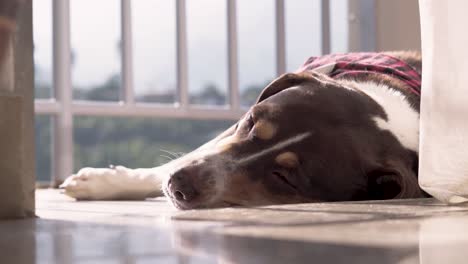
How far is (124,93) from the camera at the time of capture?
13.4 ft

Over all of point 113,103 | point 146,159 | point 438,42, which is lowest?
point 146,159

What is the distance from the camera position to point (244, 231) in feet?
3.44

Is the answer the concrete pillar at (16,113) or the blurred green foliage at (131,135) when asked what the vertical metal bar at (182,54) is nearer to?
the blurred green foliage at (131,135)

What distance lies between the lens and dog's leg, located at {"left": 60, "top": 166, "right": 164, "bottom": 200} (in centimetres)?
238

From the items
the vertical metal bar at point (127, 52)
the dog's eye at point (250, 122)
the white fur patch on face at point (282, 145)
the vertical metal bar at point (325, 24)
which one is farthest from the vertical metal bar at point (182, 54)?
the white fur patch on face at point (282, 145)

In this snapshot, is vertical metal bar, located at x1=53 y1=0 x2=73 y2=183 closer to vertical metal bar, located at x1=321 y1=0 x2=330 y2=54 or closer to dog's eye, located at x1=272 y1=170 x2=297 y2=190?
vertical metal bar, located at x1=321 y1=0 x2=330 y2=54

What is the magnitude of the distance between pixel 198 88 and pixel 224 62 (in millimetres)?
234

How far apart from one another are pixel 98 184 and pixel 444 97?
4.16 feet

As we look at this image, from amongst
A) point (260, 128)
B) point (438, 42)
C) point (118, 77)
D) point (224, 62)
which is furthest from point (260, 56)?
point (438, 42)

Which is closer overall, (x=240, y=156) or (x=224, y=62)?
(x=240, y=156)

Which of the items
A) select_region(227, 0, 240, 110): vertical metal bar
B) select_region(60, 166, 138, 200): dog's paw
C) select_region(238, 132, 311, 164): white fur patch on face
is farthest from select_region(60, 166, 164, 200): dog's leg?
select_region(227, 0, 240, 110): vertical metal bar

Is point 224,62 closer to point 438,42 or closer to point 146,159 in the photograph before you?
point 146,159

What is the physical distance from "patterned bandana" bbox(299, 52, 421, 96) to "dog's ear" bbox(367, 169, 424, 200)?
0.41m

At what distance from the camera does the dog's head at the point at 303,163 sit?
5.94 feet
